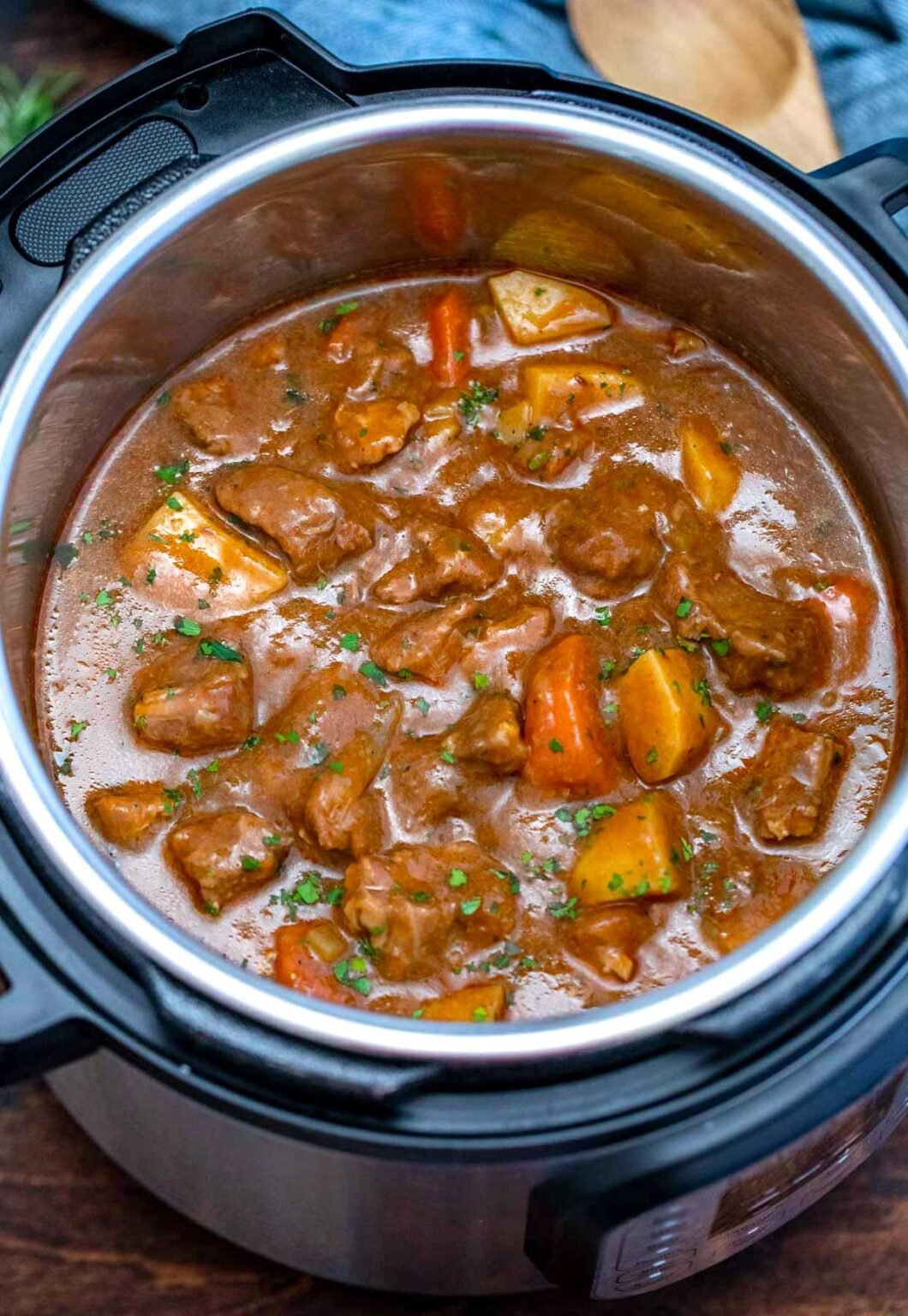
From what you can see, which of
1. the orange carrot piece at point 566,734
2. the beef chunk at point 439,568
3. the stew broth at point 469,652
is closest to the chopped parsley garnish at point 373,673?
the stew broth at point 469,652

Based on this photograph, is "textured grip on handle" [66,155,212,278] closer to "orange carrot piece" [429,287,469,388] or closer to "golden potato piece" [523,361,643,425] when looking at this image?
"orange carrot piece" [429,287,469,388]

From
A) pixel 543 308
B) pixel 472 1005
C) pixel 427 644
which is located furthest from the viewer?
pixel 543 308

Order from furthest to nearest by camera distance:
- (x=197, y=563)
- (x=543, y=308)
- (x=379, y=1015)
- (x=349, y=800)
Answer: (x=543, y=308) < (x=197, y=563) < (x=349, y=800) < (x=379, y=1015)

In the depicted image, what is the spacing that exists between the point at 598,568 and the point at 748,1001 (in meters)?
0.84

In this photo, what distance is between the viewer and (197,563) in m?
2.52

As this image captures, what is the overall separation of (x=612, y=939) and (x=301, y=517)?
34.7 inches

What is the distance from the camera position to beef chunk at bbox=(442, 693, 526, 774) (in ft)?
7.47

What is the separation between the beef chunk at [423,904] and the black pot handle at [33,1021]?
18.8 inches

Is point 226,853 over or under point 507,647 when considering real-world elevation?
under

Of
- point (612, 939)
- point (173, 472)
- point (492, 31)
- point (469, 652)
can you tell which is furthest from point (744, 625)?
point (492, 31)

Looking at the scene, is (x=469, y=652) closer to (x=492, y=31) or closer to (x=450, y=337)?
(x=450, y=337)

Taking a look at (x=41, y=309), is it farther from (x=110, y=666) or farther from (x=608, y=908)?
(x=608, y=908)

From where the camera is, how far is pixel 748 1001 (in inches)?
73.9

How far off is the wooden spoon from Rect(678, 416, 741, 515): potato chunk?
76 cm
